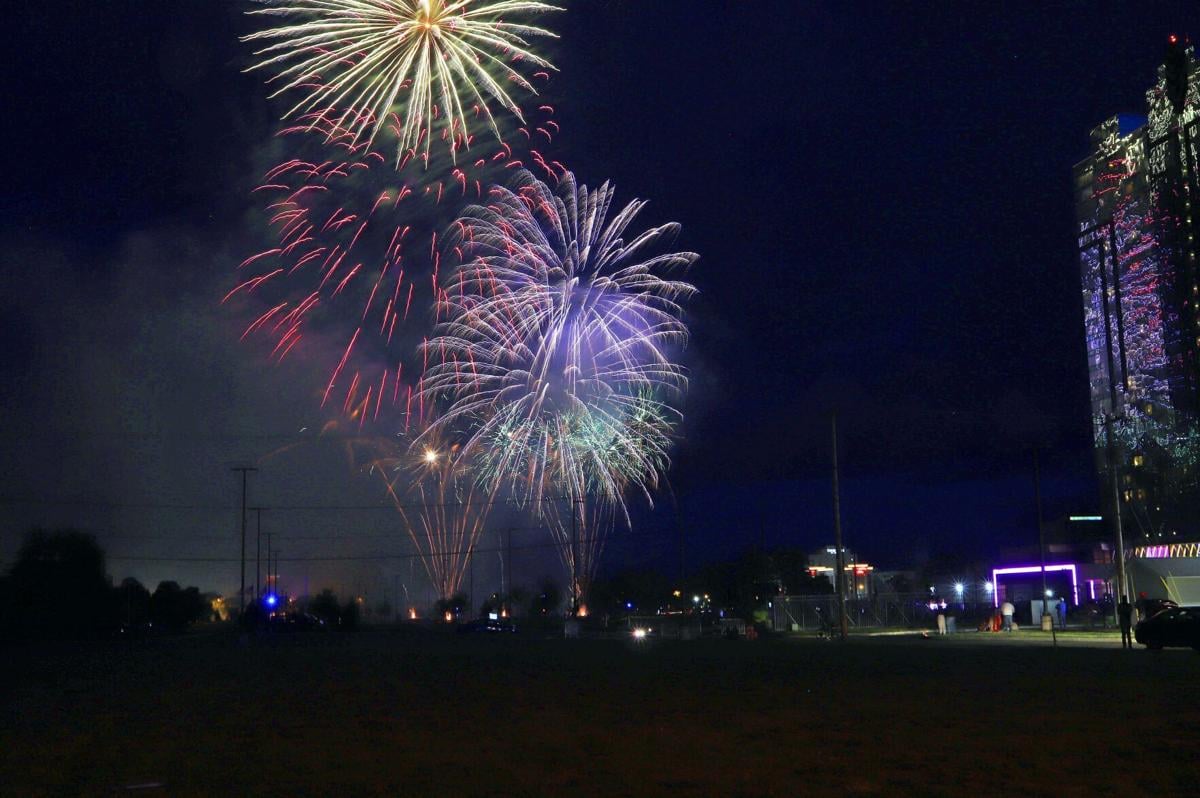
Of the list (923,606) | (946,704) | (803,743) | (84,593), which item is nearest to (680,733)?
(803,743)

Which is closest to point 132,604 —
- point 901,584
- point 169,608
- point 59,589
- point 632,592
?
point 169,608

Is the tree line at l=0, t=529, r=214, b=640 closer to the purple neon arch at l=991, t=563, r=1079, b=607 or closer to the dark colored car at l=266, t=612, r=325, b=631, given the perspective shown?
the dark colored car at l=266, t=612, r=325, b=631

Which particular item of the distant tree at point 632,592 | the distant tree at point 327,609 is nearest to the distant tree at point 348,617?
the distant tree at point 327,609

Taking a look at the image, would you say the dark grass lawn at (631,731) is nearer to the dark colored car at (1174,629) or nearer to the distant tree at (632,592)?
the dark colored car at (1174,629)

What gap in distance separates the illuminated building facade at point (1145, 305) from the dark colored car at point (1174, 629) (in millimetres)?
37397

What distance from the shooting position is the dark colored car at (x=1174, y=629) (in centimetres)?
3092

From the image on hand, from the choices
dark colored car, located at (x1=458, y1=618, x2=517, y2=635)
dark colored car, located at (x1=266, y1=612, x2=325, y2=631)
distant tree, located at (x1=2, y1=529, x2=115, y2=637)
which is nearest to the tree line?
distant tree, located at (x1=2, y1=529, x2=115, y2=637)

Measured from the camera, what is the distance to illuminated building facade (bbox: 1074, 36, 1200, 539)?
6769 centimetres

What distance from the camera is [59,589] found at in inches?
3184

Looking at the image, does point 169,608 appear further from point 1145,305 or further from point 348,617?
point 1145,305

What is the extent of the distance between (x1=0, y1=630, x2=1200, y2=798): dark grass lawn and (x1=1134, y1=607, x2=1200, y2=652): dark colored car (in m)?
3.96

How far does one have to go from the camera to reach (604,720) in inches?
613

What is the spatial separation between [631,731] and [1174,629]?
931 inches

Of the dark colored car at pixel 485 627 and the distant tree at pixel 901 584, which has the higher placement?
the distant tree at pixel 901 584
